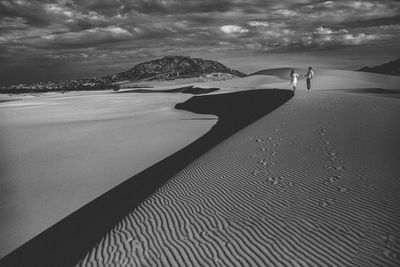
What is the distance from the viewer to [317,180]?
711cm

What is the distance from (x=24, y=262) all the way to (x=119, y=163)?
19.9ft

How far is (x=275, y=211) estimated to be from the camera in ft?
18.7

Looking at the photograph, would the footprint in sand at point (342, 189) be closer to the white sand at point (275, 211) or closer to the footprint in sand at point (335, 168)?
the white sand at point (275, 211)

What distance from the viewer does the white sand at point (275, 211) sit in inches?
174

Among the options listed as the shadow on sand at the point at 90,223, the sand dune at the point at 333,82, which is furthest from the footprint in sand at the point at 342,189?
the sand dune at the point at 333,82

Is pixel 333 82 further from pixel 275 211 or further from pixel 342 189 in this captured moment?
pixel 275 211

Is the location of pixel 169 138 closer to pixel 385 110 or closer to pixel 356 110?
pixel 356 110

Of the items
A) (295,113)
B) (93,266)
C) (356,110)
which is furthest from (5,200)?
(356,110)

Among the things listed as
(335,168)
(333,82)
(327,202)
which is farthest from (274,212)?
(333,82)

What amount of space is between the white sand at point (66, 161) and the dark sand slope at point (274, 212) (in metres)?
1.68

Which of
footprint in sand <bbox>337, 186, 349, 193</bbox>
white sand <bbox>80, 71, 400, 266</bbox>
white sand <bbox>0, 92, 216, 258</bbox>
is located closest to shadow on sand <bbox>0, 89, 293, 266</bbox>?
white sand <bbox>0, 92, 216, 258</bbox>

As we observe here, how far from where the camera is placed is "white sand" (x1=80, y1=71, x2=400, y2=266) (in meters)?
4.41

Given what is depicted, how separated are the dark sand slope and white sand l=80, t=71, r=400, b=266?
0.05ft

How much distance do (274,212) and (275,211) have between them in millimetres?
47
